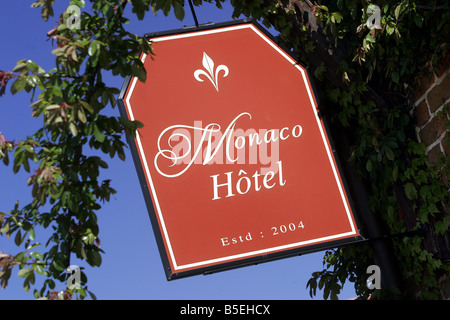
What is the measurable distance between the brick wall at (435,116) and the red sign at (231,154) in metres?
0.64

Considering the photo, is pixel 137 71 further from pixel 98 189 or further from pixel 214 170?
pixel 214 170

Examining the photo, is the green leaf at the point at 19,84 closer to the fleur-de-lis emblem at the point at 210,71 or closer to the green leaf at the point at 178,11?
the green leaf at the point at 178,11

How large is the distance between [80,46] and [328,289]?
2.80 m

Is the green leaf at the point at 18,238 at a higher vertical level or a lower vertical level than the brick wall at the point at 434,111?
lower

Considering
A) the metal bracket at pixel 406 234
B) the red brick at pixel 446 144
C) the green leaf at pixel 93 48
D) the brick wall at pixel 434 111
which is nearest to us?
the green leaf at pixel 93 48

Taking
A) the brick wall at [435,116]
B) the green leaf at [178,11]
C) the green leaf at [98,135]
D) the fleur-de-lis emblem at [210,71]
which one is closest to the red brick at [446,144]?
the brick wall at [435,116]

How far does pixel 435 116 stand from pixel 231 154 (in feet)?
4.64

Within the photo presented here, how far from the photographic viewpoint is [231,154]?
13.5 feet

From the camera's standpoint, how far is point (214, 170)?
407 cm

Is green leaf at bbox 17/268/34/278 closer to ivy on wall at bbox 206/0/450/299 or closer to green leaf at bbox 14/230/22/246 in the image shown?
green leaf at bbox 14/230/22/246

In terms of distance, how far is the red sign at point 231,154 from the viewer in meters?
3.95

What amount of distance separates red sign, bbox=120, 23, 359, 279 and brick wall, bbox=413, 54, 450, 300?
0.64 metres

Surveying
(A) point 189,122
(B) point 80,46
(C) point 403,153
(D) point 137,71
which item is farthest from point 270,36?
(B) point 80,46

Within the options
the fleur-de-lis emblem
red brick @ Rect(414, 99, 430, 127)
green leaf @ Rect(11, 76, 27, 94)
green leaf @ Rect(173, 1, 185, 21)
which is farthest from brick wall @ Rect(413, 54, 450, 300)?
green leaf @ Rect(11, 76, 27, 94)
